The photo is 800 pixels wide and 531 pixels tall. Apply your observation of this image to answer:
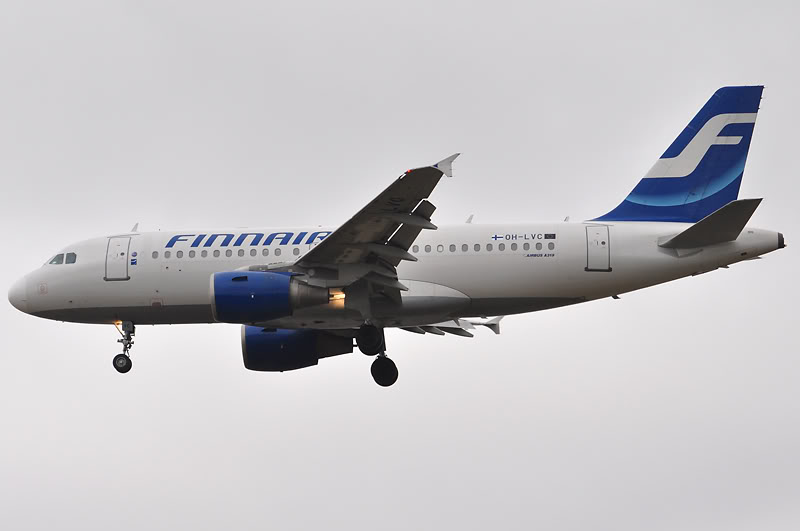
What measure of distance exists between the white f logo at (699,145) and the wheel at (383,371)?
885cm

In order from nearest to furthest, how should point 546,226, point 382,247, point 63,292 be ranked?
point 382,247 < point 546,226 < point 63,292

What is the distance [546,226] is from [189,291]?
32.7ft

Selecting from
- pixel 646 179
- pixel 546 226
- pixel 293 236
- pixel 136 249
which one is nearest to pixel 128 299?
pixel 136 249

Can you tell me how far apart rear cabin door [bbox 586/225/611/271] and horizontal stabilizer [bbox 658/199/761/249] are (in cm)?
140

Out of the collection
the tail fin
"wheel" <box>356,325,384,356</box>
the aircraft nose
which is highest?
the tail fin

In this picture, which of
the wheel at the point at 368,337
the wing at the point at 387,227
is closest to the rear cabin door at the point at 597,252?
the wing at the point at 387,227

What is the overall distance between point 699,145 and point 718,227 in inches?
162

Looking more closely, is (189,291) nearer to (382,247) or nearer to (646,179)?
(382,247)

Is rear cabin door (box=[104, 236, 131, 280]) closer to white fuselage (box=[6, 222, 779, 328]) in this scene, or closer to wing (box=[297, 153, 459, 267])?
white fuselage (box=[6, 222, 779, 328])

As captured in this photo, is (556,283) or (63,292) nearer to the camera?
(556,283)

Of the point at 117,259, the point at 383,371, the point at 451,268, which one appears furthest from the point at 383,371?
the point at 117,259

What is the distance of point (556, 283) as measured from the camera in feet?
116

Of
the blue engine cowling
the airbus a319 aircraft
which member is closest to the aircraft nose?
the airbus a319 aircraft

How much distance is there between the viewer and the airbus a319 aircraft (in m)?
34.1
